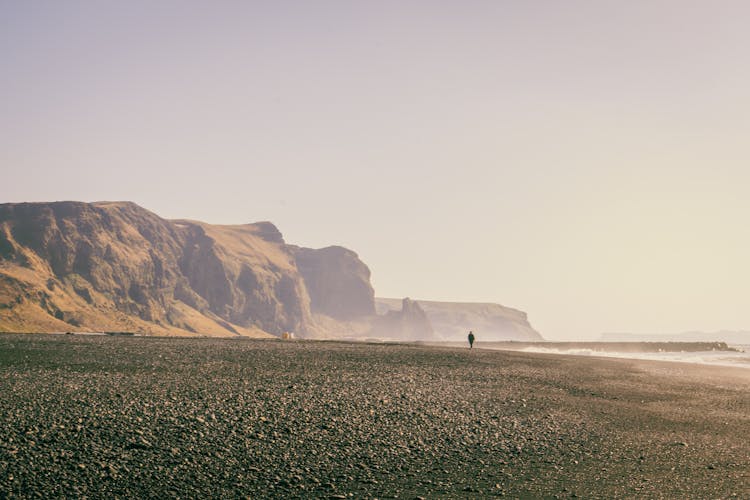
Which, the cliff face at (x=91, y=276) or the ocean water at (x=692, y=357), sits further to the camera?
the cliff face at (x=91, y=276)

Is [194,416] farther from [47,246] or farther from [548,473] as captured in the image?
[47,246]

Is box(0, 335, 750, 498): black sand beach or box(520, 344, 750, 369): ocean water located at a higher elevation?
box(0, 335, 750, 498): black sand beach

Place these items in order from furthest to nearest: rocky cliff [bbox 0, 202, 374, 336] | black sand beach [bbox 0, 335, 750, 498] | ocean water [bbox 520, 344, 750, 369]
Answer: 1. rocky cliff [bbox 0, 202, 374, 336]
2. ocean water [bbox 520, 344, 750, 369]
3. black sand beach [bbox 0, 335, 750, 498]

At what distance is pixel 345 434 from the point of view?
18266mm

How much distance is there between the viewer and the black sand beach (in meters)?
13.8

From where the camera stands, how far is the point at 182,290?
191625 millimetres

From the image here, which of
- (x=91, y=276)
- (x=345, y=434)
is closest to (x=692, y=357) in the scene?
(x=345, y=434)

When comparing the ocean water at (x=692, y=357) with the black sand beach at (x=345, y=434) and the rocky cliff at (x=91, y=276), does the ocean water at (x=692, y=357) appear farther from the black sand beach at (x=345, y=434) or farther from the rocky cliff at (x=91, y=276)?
the rocky cliff at (x=91, y=276)

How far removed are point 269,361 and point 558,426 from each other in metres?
19.8

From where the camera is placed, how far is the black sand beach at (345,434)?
45.4 feet

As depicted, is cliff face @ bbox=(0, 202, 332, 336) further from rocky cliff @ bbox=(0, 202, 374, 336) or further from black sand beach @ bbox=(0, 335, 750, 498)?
black sand beach @ bbox=(0, 335, 750, 498)

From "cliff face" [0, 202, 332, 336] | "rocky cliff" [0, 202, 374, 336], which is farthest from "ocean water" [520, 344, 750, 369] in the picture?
"rocky cliff" [0, 202, 374, 336]

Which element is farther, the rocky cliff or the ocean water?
the rocky cliff

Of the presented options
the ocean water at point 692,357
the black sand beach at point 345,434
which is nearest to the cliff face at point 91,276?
the black sand beach at point 345,434
